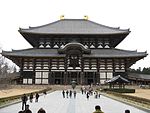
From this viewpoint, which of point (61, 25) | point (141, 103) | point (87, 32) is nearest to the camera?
point (141, 103)

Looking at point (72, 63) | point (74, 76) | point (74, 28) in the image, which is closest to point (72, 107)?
point (74, 76)

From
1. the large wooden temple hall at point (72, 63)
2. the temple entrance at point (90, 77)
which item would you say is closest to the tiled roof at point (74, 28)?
the large wooden temple hall at point (72, 63)

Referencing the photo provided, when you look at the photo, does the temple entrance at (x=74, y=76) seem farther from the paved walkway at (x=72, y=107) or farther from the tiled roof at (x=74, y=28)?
the paved walkway at (x=72, y=107)

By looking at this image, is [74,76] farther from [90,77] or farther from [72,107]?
[72,107]

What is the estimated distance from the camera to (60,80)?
232 ft

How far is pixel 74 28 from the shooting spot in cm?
8000

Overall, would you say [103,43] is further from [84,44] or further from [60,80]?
[60,80]

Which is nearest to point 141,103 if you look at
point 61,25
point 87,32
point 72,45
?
point 72,45

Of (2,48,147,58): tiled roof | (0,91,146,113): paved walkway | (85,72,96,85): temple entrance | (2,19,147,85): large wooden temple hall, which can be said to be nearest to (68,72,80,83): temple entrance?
(2,19,147,85): large wooden temple hall

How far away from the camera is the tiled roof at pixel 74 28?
7525 centimetres

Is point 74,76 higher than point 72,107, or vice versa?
point 74,76

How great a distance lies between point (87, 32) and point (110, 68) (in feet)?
37.5

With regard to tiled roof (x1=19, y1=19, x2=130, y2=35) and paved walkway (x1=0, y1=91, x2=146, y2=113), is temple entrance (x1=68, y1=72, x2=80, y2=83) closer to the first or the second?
tiled roof (x1=19, y1=19, x2=130, y2=35)

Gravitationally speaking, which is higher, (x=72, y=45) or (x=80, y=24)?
(x=80, y=24)
